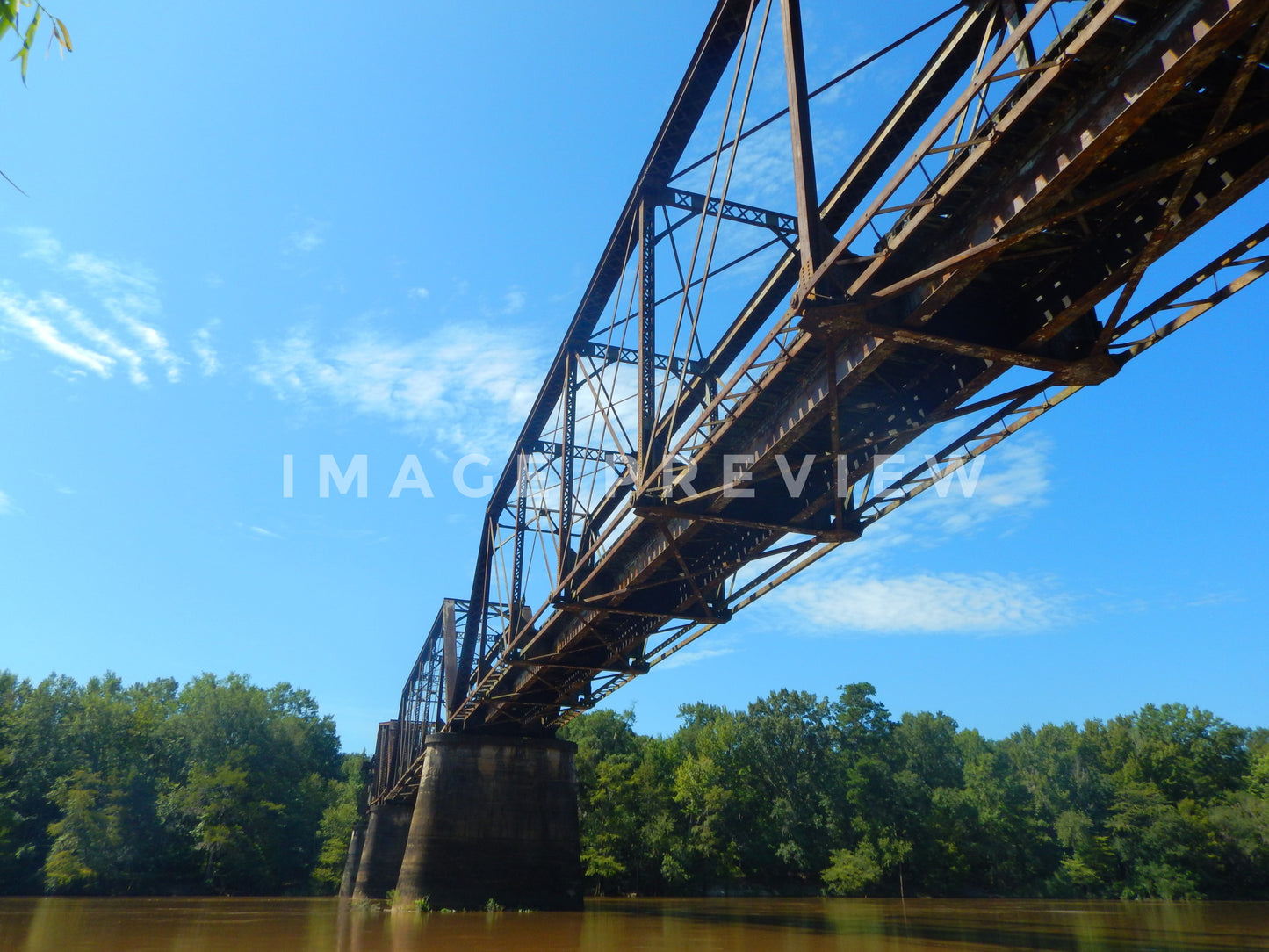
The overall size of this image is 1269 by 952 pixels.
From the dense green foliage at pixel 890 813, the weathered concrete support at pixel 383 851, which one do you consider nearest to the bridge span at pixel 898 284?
the weathered concrete support at pixel 383 851

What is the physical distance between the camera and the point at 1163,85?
22.4 ft

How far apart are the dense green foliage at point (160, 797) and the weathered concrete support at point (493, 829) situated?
37.6 meters

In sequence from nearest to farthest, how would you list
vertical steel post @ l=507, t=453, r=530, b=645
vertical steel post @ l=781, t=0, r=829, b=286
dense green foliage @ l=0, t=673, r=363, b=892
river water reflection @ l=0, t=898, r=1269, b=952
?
vertical steel post @ l=781, t=0, r=829, b=286 → river water reflection @ l=0, t=898, r=1269, b=952 → vertical steel post @ l=507, t=453, r=530, b=645 → dense green foliage @ l=0, t=673, r=363, b=892

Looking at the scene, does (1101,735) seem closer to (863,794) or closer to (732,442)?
(863,794)

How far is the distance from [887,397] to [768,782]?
56056 millimetres

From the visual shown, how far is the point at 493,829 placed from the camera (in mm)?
31781

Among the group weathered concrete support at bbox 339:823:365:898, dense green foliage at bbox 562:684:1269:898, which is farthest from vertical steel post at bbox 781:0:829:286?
weathered concrete support at bbox 339:823:365:898

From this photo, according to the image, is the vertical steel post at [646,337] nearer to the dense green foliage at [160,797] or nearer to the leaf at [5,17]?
the leaf at [5,17]

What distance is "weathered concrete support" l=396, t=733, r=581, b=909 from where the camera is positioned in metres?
30.8

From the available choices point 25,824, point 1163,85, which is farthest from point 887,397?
point 25,824

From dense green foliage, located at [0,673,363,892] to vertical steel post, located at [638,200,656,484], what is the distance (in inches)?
2253

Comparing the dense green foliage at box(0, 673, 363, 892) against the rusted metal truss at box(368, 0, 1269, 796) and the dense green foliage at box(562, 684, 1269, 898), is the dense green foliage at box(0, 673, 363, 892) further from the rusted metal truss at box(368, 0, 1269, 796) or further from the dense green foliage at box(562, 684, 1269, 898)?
the rusted metal truss at box(368, 0, 1269, 796)

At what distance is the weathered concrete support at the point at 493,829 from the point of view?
101ft

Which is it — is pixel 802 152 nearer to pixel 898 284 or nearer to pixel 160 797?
pixel 898 284
